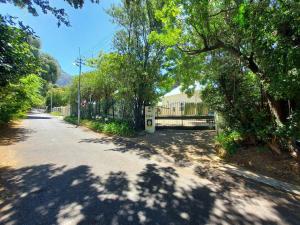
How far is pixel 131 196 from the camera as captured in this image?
5.38 metres

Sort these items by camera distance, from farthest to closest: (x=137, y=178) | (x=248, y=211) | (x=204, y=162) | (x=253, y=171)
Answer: (x=204, y=162) → (x=253, y=171) → (x=137, y=178) → (x=248, y=211)

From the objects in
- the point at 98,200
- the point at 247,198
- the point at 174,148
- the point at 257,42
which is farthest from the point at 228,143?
the point at 98,200

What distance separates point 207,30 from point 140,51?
7.75 metres

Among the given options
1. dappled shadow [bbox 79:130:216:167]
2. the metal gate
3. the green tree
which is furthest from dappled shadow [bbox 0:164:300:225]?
the metal gate

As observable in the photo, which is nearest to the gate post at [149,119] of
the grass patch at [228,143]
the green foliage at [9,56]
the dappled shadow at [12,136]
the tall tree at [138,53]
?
the tall tree at [138,53]

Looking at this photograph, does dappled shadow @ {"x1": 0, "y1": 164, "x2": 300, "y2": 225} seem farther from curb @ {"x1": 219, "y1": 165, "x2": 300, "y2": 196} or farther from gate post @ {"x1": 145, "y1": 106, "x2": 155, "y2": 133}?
gate post @ {"x1": 145, "y1": 106, "x2": 155, "y2": 133}

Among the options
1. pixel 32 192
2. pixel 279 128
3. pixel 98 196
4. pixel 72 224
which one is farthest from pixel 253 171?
pixel 32 192

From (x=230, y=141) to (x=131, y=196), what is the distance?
194 inches

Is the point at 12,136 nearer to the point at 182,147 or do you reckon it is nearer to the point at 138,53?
the point at 138,53

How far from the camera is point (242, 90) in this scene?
9.04 meters

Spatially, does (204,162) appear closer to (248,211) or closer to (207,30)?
(248,211)

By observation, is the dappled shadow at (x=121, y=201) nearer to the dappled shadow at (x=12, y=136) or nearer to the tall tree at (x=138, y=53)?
the dappled shadow at (x=12, y=136)

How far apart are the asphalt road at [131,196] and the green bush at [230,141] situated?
4.71 feet

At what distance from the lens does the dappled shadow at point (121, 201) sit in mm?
4363
